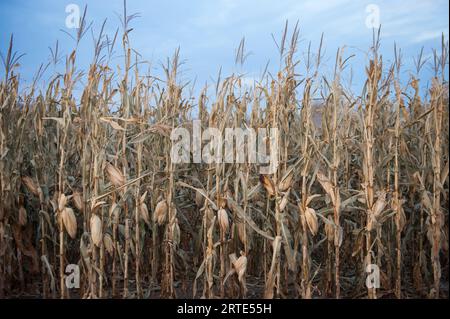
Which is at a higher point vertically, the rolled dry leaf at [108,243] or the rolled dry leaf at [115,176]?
the rolled dry leaf at [115,176]

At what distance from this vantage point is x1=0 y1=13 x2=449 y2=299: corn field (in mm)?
2691

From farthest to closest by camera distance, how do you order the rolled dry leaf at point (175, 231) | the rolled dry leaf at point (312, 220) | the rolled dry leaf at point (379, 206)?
1. the rolled dry leaf at point (175, 231)
2. the rolled dry leaf at point (379, 206)
3. the rolled dry leaf at point (312, 220)

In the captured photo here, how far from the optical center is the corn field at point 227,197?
269cm

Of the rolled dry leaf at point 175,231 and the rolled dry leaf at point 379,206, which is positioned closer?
the rolled dry leaf at point 379,206

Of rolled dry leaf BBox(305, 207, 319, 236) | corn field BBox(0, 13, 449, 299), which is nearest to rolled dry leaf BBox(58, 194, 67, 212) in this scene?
corn field BBox(0, 13, 449, 299)

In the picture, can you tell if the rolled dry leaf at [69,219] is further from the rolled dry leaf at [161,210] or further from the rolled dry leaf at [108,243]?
the rolled dry leaf at [161,210]

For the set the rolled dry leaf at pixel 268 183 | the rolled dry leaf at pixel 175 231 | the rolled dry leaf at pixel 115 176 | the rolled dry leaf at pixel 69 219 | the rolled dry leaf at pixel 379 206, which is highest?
the rolled dry leaf at pixel 115 176

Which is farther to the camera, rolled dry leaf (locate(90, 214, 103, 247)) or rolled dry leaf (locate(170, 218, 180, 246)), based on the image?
rolled dry leaf (locate(170, 218, 180, 246))

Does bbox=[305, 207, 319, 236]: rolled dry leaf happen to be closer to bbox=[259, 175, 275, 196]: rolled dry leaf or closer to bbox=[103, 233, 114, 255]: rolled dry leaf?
bbox=[259, 175, 275, 196]: rolled dry leaf

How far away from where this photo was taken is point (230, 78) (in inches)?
118

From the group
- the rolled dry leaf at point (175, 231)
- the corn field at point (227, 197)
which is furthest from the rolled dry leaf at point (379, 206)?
the rolled dry leaf at point (175, 231)
